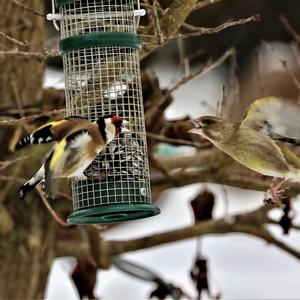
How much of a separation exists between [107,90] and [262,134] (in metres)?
0.72

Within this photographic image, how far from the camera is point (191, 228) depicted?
7062 mm

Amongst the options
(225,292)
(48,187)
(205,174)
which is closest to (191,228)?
(205,174)

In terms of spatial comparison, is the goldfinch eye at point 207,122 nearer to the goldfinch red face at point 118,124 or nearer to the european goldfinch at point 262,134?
the european goldfinch at point 262,134

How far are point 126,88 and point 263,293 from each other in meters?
7.22

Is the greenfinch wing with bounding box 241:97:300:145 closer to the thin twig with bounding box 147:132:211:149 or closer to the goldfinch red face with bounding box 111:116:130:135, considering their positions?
the goldfinch red face with bounding box 111:116:130:135

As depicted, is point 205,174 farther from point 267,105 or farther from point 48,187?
point 48,187

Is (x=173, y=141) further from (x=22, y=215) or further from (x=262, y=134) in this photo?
(x=262, y=134)

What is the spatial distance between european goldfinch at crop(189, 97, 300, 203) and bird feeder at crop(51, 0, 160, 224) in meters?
0.38

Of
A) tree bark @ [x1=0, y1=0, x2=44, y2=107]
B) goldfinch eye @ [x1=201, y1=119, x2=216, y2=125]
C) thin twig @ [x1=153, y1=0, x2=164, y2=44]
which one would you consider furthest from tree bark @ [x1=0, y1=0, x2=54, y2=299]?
goldfinch eye @ [x1=201, y1=119, x2=216, y2=125]

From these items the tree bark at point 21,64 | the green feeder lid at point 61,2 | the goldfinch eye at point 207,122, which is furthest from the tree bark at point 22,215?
the goldfinch eye at point 207,122

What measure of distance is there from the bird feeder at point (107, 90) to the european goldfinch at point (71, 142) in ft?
1.01

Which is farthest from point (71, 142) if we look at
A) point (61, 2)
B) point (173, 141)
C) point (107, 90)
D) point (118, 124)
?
point (173, 141)

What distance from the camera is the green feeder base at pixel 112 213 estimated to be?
16.7 feet

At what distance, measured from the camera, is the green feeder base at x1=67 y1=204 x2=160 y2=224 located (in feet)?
16.7
